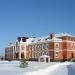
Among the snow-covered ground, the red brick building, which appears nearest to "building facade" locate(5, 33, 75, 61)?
the red brick building

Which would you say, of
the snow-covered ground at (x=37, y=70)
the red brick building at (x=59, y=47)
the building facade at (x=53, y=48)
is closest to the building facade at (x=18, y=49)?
the building facade at (x=53, y=48)

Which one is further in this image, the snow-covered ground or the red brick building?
the red brick building

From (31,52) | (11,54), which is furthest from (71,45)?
(11,54)

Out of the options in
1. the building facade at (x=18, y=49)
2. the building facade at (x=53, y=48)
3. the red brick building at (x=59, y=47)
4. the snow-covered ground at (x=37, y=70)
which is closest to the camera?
the snow-covered ground at (x=37, y=70)

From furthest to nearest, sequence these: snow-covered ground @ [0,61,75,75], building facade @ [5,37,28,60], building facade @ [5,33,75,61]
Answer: building facade @ [5,37,28,60] → building facade @ [5,33,75,61] → snow-covered ground @ [0,61,75,75]

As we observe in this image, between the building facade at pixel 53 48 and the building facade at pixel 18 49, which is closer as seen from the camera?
the building facade at pixel 53 48

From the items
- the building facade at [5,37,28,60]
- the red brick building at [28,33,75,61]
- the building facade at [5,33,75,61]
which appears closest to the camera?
the red brick building at [28,33,75,61]

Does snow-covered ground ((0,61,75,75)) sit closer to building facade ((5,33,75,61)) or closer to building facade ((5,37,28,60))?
building facade ((5,33,75,61))

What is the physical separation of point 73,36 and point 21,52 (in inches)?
849

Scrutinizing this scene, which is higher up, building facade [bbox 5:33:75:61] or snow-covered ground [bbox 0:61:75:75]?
building facade [bbox 5:33:75:61]

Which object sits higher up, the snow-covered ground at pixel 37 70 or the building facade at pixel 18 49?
the building facade at pixel 18 49

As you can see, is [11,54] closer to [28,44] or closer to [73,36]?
[28,44]

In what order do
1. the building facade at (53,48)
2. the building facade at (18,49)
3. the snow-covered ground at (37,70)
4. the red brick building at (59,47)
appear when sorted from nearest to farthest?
the snow-covered ground at (37,70), the red brick building at (59,47), the building facade at (53,48), the building facade at (18,49)

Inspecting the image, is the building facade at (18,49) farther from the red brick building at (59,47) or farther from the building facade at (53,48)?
the red brick building at (59,47)
